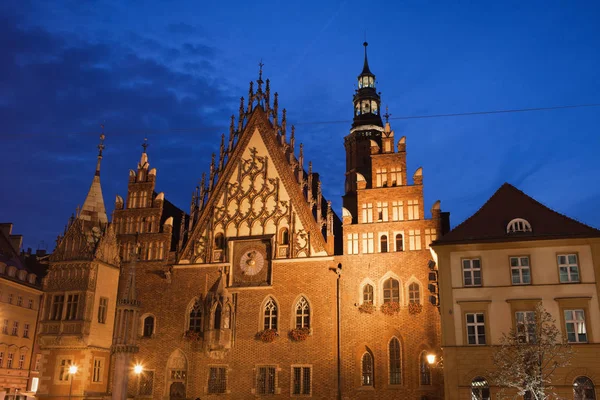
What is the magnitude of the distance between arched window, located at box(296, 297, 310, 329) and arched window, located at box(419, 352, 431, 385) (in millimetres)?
6349

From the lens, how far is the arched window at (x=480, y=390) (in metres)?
Answer: 27.5

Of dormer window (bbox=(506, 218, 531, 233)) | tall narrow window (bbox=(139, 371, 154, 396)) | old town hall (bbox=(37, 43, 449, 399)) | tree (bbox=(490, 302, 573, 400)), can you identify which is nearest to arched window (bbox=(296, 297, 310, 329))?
old town hall (bbox=(37, 43, 449, 399))

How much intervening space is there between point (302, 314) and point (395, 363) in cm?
572

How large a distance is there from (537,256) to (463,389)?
709 centimetres

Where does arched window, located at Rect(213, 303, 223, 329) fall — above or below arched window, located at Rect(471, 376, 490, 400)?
above

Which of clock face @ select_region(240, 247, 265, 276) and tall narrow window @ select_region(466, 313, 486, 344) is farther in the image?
clock face @ select_region(240, 247, 265, 276)

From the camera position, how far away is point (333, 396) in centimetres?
3269

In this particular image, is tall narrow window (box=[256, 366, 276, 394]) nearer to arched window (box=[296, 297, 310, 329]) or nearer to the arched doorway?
arched window (box=[296, 297, 310, 329])

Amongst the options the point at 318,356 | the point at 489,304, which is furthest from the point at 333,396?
the point at 489,304

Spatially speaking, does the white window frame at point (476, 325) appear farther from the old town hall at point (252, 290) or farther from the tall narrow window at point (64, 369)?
the tall narrow window at point (64, 369)

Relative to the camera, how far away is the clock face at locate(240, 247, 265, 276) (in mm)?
36406

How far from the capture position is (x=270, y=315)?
1394 inches

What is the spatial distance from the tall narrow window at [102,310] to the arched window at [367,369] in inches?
602

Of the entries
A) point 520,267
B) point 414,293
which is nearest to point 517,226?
point 520,267
